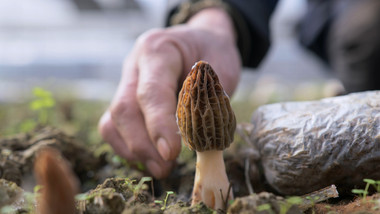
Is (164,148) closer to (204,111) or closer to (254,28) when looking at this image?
(204,111)

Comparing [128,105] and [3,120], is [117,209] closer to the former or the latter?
[128,105]

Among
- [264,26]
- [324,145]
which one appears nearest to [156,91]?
[324,145]

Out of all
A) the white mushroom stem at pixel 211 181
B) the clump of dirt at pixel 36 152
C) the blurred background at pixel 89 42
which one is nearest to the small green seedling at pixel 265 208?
the white mushroom stem at pixel 211 181

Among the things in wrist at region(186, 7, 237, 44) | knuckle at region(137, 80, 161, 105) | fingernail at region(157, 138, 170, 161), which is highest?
wrist at region(186, 7, 237, 44)

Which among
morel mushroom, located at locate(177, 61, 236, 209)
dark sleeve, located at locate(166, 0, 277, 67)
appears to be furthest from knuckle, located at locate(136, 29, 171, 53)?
dark sleeve, located at locate(166, 0, 277, 67)

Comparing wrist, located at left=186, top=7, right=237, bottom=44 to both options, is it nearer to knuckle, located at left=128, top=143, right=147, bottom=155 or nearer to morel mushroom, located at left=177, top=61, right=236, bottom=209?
knuckle, located at left=128, top=143, right=147, bottom=155
